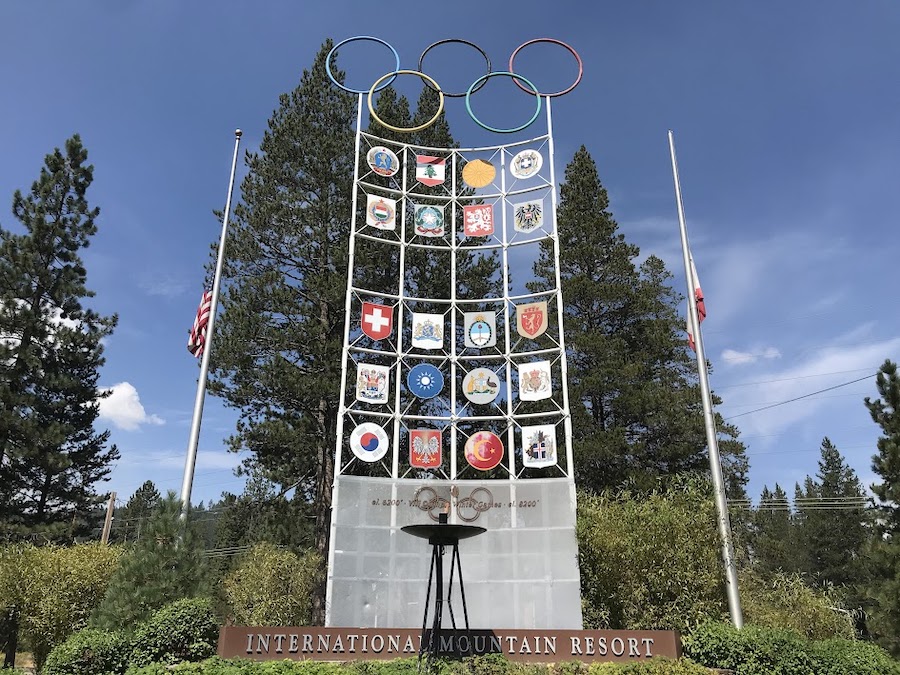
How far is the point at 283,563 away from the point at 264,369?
733cm

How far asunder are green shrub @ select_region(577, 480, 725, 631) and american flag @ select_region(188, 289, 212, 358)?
11.9 meters

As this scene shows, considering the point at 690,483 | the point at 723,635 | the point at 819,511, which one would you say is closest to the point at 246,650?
the point at 723,635

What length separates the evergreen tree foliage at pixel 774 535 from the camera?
1860 inches

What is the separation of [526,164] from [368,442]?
1109 centimetres

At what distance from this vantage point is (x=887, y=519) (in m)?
20.2

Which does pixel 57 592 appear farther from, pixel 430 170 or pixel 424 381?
pixel 430 170

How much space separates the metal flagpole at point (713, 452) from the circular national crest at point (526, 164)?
16.3ft

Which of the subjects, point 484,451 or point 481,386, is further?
point 481,386

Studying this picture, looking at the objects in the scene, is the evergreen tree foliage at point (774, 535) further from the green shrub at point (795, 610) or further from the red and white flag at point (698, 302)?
the red and white flag at point (698, 302)

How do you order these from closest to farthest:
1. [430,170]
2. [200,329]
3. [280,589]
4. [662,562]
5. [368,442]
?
[662,562] < [200,329] < [368,442] < [430,170] < [280,589]

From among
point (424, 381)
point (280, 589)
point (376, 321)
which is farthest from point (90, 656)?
point (280, 589)

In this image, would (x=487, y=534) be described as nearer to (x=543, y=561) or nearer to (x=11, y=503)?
(x=543, y=561)

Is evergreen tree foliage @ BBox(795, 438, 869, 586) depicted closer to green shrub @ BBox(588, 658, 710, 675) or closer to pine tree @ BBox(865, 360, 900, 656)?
pine tree @ BBox(865, 360, 900, 656)

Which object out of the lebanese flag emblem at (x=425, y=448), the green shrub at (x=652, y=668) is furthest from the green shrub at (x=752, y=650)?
the lebanese flag emblem at (x=425, y=448)
